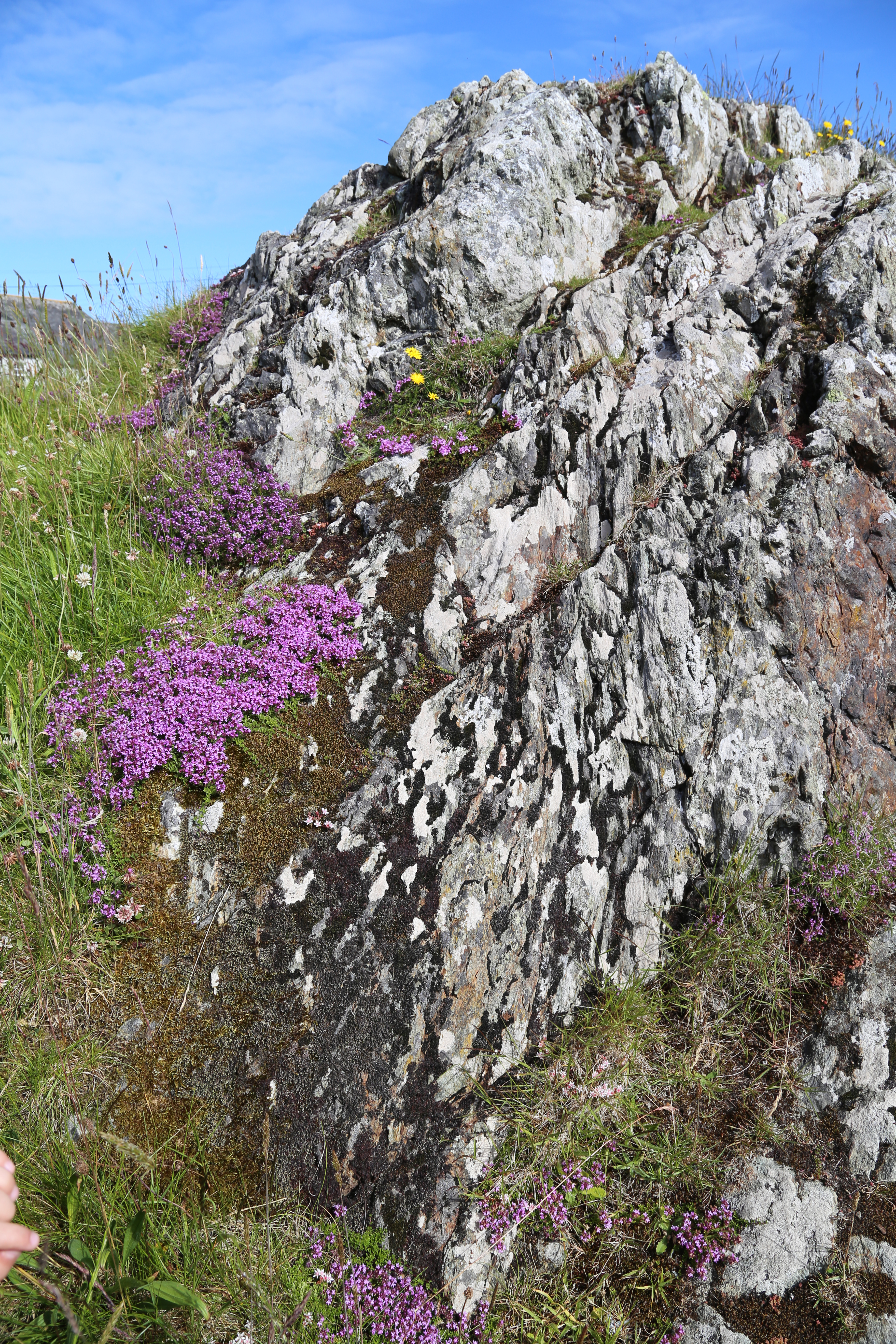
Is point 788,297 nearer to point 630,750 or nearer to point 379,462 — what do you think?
point 379,462

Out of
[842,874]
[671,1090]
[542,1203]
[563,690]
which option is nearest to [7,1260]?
[542,1203]

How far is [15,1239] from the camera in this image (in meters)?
1.89

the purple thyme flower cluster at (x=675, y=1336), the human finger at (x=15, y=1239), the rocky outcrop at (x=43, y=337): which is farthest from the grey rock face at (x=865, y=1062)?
the rocky outcrop at (x=43, y=337)

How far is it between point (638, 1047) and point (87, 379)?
397 inches

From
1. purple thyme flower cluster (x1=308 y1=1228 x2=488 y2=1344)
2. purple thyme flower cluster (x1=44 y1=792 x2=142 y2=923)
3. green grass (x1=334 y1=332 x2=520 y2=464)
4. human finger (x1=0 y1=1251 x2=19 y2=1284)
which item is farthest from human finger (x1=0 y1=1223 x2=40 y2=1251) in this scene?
green grass (x1=334 y1=332 x2=520 y2=464)

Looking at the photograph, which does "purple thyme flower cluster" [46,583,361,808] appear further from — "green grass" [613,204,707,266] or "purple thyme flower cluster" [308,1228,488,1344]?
"green grass" [613,204,707,266]

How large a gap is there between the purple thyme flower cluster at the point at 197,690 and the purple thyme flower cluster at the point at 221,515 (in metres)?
0.99

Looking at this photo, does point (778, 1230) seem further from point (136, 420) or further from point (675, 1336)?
point (136, 420)

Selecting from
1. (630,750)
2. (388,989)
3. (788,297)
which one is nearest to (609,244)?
(788,297)

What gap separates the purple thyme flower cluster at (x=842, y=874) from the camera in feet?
14.7

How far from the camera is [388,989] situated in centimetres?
454

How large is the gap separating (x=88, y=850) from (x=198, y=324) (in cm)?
948

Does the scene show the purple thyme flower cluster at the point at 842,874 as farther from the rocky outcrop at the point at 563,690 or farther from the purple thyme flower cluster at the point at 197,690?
the purple thyme flower cluster at the point at 197,690

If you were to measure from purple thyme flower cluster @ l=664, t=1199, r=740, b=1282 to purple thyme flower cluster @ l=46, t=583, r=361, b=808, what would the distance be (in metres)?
3.86
